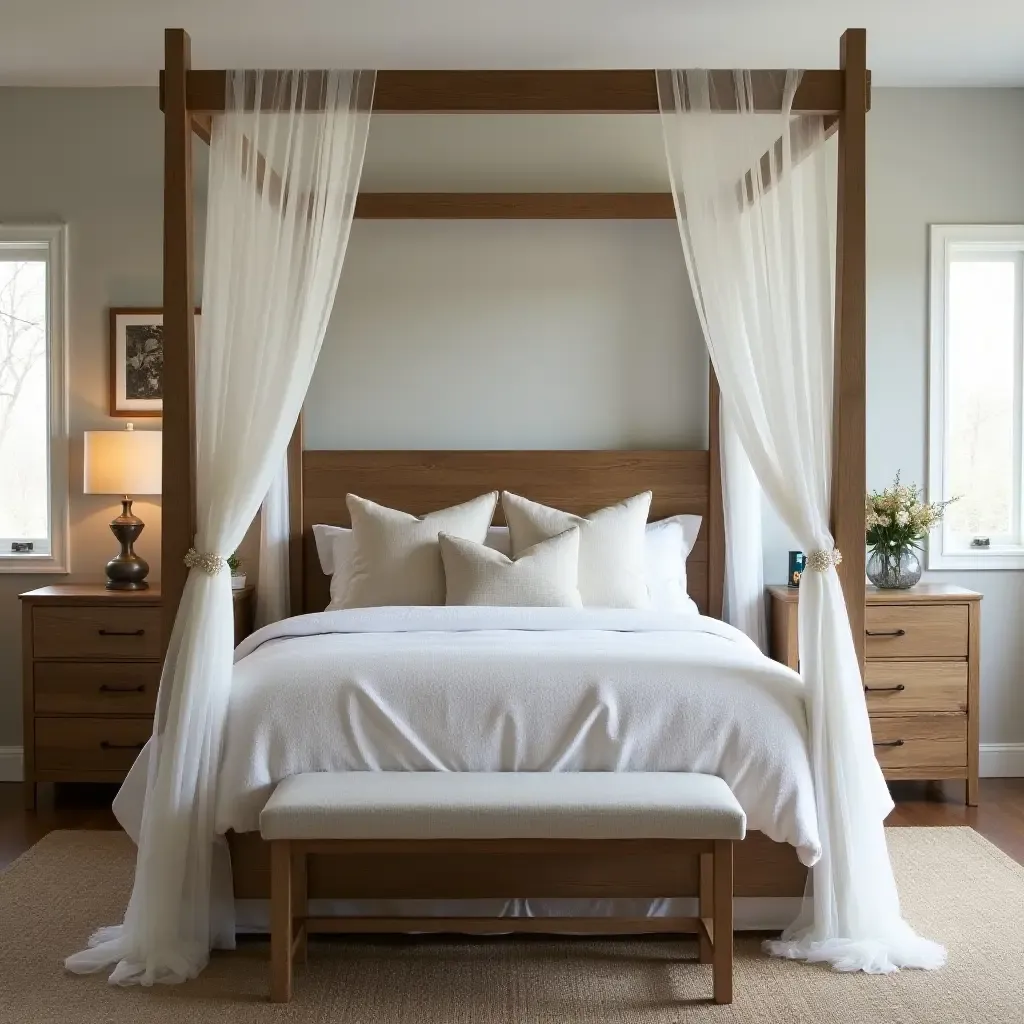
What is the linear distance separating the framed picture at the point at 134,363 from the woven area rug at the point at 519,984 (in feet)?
7.24

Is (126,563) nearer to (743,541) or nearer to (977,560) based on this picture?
(743,541)

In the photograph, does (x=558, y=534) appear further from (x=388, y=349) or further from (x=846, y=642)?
(x=846, y=642)

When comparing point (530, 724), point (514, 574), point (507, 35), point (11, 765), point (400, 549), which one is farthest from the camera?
point (11, 765)

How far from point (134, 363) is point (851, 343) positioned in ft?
10.2

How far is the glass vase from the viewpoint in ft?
15.6

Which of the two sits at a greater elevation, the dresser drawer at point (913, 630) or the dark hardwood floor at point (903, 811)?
the dresser drawer at point (913, 630)

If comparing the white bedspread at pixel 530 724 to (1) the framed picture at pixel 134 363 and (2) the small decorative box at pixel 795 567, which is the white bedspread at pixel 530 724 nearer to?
(2) the small decorative box at pixel 795 567

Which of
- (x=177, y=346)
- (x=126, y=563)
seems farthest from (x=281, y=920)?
(x=126, y=563)

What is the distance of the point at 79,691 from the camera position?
457 cm

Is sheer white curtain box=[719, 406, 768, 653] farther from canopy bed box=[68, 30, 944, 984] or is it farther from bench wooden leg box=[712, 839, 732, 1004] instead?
bench wooden leg box=[712, 839, 732, 1004]

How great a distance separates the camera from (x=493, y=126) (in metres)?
5.10

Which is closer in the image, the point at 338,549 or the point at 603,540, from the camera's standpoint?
the point at 603,540

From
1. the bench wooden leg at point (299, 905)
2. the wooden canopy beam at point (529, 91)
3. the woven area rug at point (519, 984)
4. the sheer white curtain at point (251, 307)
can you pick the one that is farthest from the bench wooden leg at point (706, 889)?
the wooden canopy beam at point (529, 91)

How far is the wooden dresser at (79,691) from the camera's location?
4566 mm
